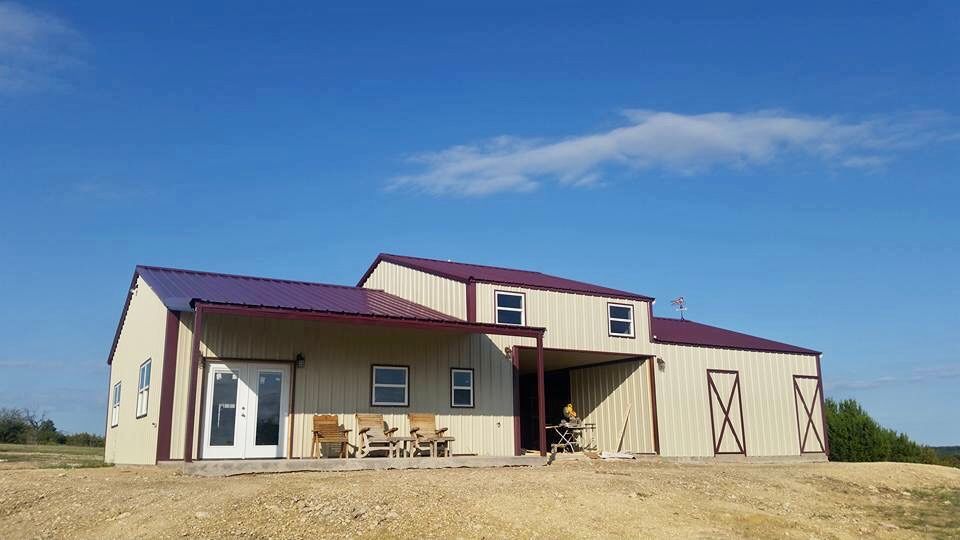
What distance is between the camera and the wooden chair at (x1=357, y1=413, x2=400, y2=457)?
58.7 ft

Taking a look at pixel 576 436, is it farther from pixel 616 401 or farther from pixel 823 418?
pixel 823 418

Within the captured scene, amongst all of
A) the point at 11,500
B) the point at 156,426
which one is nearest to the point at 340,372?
the point at 156,426

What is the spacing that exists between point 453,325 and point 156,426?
6391 millimetres

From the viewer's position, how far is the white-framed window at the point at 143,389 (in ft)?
61.5

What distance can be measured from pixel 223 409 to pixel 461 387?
5.65 meters

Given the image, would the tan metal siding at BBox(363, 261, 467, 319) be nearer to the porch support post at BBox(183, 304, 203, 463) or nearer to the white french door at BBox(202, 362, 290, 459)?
the white french door at BBox(202, 362, 290, 459)

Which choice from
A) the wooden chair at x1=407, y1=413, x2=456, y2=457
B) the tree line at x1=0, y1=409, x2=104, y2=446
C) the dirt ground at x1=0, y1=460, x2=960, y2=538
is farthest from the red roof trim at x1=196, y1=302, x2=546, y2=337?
the tree line at x1=0, y1=409, x2=104, y2=446

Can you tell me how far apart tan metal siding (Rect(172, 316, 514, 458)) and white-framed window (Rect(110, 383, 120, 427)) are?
599cm

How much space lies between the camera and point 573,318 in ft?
75.8

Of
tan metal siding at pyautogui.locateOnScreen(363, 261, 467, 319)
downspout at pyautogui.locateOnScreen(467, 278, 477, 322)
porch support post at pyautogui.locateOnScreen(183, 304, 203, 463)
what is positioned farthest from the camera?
tan metal siding at pyautogui.locateOnScreen(363, 261, 467, 319)

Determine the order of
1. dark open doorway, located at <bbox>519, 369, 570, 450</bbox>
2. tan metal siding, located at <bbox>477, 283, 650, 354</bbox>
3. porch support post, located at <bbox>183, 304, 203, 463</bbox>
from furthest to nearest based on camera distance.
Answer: dark open doorway, located at <bbox>519, 369, 570, 450</bbox>, tan metal siding, located at <bbox>477, 283, 650, 354</bbox>, porch support post, located at <bbox>183, 304, 203, 463</bbox>

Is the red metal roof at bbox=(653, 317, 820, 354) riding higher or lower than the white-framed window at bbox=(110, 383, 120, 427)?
higher

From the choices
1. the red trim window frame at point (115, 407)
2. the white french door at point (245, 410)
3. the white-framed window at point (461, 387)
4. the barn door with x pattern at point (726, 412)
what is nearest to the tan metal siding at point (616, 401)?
the barn door with x pattern at point (726, 412)

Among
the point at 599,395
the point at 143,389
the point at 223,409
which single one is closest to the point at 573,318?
the point at 599,395
